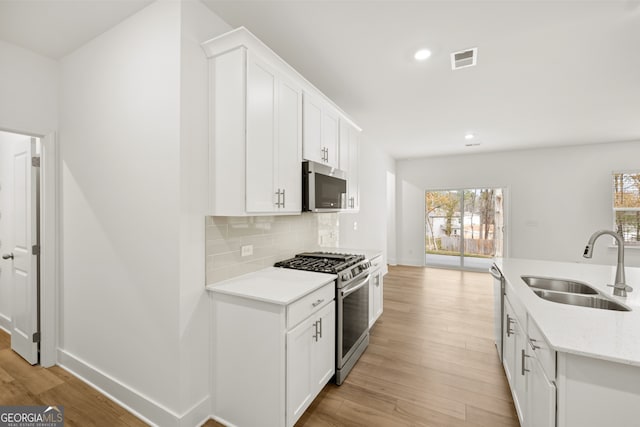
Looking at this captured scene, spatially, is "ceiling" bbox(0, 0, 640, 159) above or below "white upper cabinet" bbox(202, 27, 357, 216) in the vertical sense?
above

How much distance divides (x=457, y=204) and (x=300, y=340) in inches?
242

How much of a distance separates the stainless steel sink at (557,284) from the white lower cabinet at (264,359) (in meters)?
1.77

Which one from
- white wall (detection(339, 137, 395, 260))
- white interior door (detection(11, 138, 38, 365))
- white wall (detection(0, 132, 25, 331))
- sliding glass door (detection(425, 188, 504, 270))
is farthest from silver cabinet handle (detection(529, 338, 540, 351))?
sliding glass door (detection(425, 188, 504, 270))

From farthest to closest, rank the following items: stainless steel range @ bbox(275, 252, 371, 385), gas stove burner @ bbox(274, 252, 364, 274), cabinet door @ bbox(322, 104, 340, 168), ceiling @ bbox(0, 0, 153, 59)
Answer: cabinet door @ bbox(322, 104, 340, 168) < gas stove burner @ bbox(274, 252, 364, 274) < stainless steel range @ bbox(275, 252, 371, 385) < ceiling @ bbox(0, 0, 153, 59)

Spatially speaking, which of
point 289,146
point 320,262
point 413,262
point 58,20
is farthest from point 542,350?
point 413,262

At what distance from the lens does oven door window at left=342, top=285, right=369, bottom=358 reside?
2.38 metres

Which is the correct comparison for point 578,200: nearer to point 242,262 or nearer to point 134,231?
point 242,262

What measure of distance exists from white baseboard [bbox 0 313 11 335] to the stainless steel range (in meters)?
3.31

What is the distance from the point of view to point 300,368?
1812mm

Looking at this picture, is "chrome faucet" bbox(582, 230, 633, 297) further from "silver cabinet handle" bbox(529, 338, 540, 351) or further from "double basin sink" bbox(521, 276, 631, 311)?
"silver cabinet handle" bbox(529, 338, 540, 351)

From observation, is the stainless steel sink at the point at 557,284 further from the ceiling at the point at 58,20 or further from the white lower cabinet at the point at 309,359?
the ceiling at the point at 58,20

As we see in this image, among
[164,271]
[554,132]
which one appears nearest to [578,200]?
[554,132]

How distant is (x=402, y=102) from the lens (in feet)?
11.8

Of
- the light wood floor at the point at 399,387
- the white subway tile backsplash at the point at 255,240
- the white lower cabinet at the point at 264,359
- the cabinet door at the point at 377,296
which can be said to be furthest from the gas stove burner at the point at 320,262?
the light wood floor at the point at 399,387
